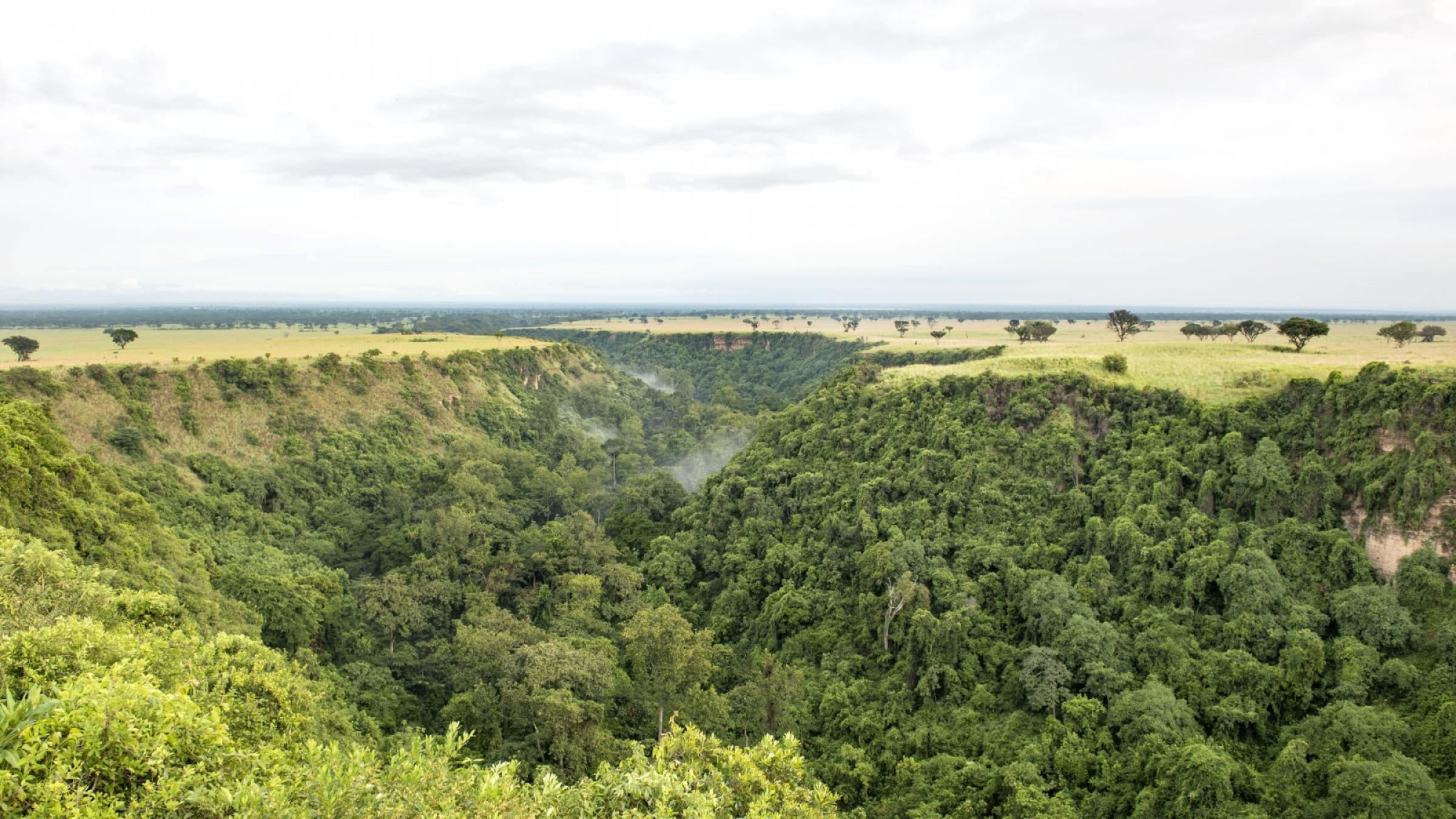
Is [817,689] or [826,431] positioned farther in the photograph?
[826,431]

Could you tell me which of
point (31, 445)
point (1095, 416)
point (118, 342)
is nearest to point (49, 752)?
point (31, 445)

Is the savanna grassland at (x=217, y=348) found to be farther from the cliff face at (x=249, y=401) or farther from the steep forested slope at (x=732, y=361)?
the steep forested slope at (x=732, y=361)

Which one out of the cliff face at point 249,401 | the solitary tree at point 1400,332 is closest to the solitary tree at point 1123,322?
the solitary tree at point 1400,332

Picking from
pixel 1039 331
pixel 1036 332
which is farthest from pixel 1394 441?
pixel 1036 332

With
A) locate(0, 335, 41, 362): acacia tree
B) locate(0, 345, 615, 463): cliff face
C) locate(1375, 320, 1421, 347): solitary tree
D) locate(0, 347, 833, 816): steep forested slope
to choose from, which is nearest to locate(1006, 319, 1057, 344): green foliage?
locate(1375, 320, 1421, 347): solitary tree

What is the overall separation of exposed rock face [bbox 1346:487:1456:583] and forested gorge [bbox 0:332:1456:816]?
0.14 m

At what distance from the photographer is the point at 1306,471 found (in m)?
30.1

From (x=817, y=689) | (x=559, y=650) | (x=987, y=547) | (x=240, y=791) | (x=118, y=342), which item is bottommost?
(x=817, y=689)

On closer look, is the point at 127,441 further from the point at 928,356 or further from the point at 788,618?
the point at 928,356

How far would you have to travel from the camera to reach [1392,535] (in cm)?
2695

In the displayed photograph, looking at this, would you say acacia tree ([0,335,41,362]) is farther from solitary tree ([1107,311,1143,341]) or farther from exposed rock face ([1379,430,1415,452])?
solitary tree ([1107,311,1143,341])

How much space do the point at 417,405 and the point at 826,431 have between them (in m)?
45.2

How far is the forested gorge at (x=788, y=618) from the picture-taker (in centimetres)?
1337

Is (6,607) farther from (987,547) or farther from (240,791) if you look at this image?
(987,547)
